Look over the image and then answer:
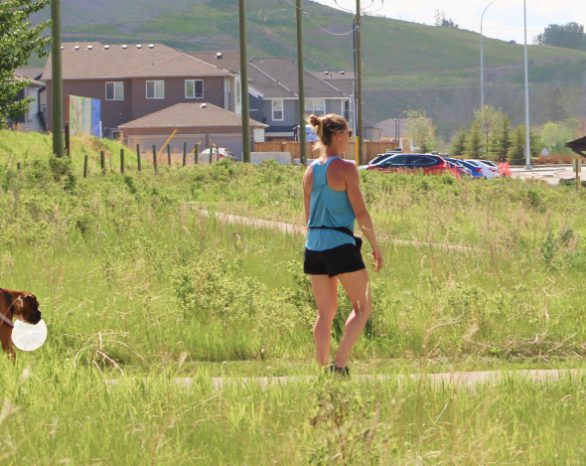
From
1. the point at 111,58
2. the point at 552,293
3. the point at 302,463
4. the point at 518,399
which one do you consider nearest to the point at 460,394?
the point at 518,399

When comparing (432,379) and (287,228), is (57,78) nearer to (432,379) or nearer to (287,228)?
(287,228)

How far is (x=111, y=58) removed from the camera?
104m

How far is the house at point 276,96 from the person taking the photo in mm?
119312

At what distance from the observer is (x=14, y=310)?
9211 millimetres

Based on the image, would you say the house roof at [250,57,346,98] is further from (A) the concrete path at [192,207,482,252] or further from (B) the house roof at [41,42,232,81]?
(A) the concrete path at [192,207,482,252]

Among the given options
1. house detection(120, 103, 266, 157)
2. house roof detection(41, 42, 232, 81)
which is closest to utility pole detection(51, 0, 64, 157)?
house detection(120, 103, 266, 157)

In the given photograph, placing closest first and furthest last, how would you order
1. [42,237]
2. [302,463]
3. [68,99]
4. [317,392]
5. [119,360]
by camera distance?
[302,463], [317,392], [119,360], [42,237], [68,99]

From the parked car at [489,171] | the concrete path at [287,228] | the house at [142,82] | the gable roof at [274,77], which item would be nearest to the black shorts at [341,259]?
the concrete path at [287,228]

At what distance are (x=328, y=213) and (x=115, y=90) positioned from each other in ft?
309

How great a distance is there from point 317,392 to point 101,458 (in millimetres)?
1171

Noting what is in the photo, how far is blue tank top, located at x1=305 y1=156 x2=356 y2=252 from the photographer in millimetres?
8758

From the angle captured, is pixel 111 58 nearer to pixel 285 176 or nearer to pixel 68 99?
pixel 68 99

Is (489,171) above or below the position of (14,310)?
above

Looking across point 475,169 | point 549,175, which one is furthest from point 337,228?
point 549,175
